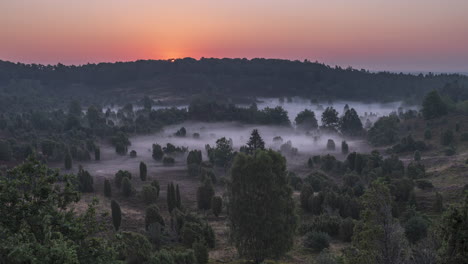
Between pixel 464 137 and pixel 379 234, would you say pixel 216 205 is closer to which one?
pixel 379 234

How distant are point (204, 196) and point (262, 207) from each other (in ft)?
87.1

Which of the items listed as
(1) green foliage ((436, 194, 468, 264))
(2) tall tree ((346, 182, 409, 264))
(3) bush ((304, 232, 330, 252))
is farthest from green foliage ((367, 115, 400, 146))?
(1) green foliage ((436, 194, 468, 264))

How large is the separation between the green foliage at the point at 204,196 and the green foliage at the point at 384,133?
66.5 m

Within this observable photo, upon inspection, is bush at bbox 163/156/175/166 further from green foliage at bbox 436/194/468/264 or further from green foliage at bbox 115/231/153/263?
green foliage at bbox 436/194/468/264

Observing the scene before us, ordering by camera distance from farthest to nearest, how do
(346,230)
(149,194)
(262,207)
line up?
(149,194)
(346,230)
(262,207)

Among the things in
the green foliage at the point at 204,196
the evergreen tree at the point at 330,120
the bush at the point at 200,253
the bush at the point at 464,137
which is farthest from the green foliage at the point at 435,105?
the bush at the point at 200,253

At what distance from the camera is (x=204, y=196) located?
52469 millimetres

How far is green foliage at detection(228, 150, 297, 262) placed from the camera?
27.0 meters

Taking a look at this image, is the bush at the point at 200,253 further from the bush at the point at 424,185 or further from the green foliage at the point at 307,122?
the green foliage at the point at 307,122

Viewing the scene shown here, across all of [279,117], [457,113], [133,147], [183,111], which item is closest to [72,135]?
[133,147]

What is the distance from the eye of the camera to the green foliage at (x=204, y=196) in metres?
52.4

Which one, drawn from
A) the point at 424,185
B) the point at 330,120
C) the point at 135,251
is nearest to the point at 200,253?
the point at 135,251

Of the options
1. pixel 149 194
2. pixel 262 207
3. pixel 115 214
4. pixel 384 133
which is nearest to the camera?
pixel 262 207

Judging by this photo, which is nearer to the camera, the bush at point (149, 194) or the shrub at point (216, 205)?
the shrub at point (216, 205)
